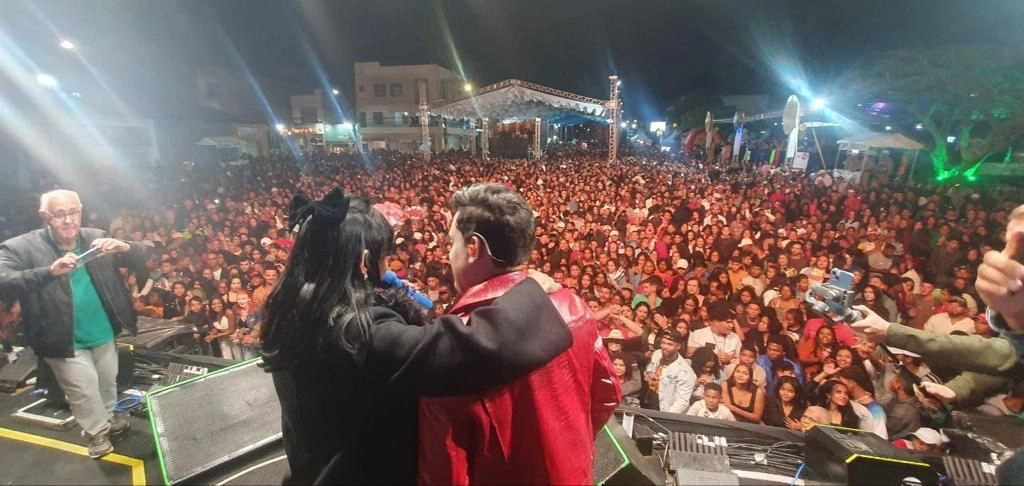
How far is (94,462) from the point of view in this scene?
248cm

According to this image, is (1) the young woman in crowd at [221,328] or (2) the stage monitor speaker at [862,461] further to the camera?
(1) the young woman in crowd at [221,328]

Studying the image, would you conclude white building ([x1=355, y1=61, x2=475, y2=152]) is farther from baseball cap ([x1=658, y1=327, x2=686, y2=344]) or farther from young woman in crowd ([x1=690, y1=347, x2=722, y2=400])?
young woman in crowd ([x1=690, y1=347, x2=722, y2=400])

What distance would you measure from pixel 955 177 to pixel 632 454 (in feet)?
54.9

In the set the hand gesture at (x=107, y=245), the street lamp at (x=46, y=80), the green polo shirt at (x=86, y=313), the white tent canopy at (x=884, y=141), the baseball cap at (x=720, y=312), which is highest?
the street lamp at (x=46, y=80)

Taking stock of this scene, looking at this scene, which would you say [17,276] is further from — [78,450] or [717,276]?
[717,276]

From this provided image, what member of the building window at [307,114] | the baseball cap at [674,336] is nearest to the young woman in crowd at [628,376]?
the baseball cap at [674,336]

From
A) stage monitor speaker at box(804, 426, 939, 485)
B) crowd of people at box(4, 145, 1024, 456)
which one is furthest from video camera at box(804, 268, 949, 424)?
crowd of people at box(4, 145, 1024, 456)

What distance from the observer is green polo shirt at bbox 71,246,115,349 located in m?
2.39

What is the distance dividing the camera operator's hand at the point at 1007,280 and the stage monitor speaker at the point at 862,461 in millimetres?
754

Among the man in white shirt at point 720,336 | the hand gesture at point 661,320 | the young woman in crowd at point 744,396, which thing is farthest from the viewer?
the hand gesture at point 661,320

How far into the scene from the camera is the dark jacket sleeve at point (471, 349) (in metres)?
0.95

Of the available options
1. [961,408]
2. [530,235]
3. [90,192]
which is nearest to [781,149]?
[961,408]

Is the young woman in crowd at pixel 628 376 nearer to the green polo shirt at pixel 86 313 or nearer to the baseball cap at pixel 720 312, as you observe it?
the baseball cap at pixel 720 312

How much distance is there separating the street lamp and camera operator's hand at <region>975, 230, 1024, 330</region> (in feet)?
48.0
